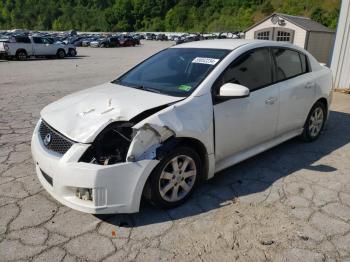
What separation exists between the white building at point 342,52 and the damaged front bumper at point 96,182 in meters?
8.30

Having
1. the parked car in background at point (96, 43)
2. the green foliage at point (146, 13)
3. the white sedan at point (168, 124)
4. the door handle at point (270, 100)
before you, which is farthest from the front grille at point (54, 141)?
the green foliage at point (146, 13)

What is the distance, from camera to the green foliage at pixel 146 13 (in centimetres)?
8725

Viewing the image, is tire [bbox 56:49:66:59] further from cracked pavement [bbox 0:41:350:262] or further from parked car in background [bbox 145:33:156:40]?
parked car in background [bbox 145:33:156:40]

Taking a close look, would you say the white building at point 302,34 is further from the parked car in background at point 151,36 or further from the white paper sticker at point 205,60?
the parked car in background at point 151,36

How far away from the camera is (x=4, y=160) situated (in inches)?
172

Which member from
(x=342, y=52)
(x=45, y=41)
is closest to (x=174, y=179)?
(x=342, y=52)

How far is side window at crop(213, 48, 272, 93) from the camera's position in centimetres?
353

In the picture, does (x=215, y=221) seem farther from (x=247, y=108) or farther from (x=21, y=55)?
(x=21, y=55)

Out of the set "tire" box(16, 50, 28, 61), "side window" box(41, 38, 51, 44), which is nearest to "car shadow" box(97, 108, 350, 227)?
"tire" box(16, 50, 28, 61)

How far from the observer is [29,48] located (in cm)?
2045

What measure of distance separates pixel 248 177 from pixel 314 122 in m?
1.80

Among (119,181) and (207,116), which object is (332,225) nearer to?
(207,116)

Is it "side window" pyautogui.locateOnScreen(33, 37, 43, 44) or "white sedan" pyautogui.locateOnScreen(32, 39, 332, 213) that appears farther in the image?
"side window" pyautogui.locateOnScreen(33, 37, 43, 44)

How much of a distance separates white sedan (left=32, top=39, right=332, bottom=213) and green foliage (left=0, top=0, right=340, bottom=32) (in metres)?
81.3
